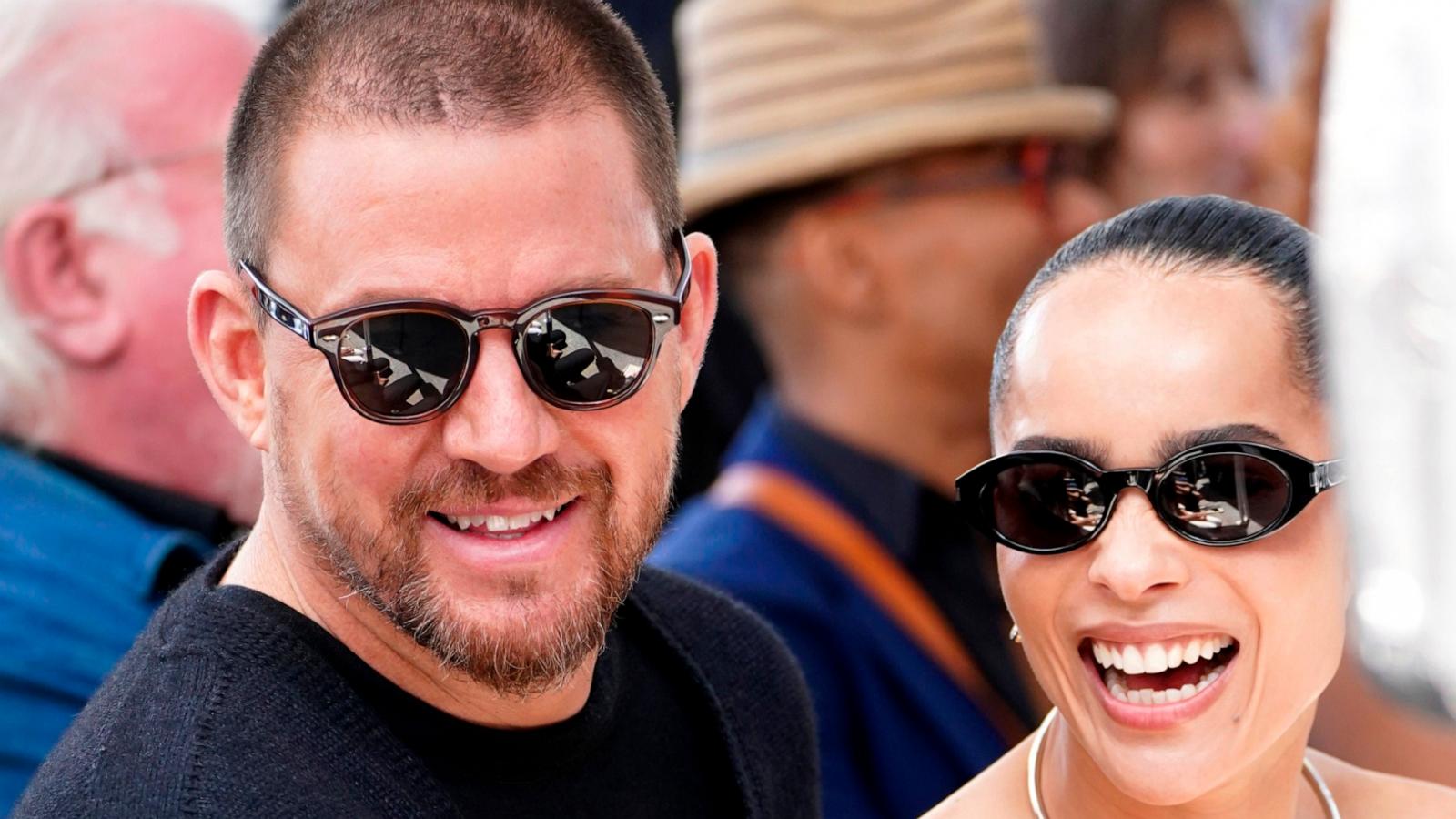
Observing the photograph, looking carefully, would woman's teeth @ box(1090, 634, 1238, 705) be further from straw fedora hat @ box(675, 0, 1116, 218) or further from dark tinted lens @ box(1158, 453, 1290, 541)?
straw fedora hat @ box(675, 0, 1116, 218)

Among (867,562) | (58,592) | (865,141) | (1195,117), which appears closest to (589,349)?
(58,592)

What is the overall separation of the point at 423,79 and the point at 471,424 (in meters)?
0.40

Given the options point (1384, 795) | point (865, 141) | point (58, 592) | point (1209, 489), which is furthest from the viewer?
point (865, 141)

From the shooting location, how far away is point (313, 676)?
208 centimetres

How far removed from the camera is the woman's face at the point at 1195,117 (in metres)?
4.75

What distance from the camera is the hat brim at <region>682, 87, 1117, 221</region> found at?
4070 mm

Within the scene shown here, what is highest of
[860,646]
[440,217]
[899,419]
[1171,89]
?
[440,217]

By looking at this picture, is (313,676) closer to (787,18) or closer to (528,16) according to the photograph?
(528,16)

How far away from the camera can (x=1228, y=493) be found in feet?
6.15

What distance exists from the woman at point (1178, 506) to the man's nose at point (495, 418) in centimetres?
51

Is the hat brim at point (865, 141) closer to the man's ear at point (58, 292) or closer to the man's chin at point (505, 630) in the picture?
the man's ear at point (58, 292)

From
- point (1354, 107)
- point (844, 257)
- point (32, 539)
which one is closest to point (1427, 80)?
point (1354, 107)

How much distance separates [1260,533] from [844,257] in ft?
7.78

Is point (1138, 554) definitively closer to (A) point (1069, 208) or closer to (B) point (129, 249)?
(B) point (129, 249)
